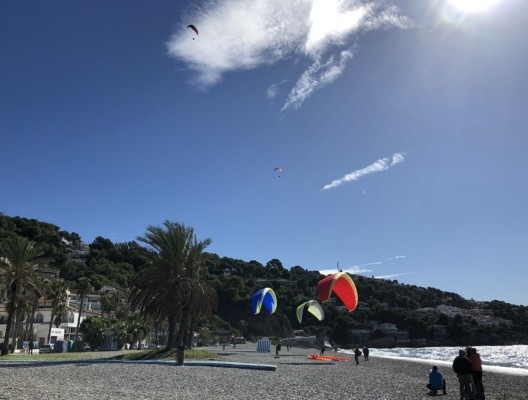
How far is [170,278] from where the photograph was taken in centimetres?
3012

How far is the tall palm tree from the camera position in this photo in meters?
30.2

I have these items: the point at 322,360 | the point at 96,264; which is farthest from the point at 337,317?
the point at 322,360

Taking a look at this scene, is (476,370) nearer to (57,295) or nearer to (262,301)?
(262,301)

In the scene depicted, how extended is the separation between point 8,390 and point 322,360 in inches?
1215

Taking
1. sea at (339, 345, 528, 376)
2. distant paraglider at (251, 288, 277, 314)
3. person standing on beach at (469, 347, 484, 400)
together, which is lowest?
sea at (339, 345, 528, 376)

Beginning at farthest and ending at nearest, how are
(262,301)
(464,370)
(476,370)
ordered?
(262,301), (476,370), (464,370)

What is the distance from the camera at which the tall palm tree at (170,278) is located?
30.2m

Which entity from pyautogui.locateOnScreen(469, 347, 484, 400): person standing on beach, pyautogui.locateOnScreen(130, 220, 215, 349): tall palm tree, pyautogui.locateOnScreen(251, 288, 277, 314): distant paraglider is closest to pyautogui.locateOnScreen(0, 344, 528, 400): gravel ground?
pyautogui.locateOnScreen(469, 347, 484, 400): person standing on beach

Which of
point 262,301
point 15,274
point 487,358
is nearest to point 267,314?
point 487,358

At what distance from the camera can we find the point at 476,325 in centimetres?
15838

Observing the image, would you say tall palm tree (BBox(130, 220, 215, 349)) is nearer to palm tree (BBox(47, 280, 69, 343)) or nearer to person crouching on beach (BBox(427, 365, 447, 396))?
person crouching on beach (BBox(427, 365, 447, 396))

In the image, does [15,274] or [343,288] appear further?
[343,288]

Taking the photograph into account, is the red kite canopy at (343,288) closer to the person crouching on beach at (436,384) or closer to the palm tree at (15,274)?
the person crouching on beach at (436,384)

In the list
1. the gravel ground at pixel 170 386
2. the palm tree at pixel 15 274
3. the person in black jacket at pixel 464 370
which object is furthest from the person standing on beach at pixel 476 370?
the palm tree at pixel 15 274
